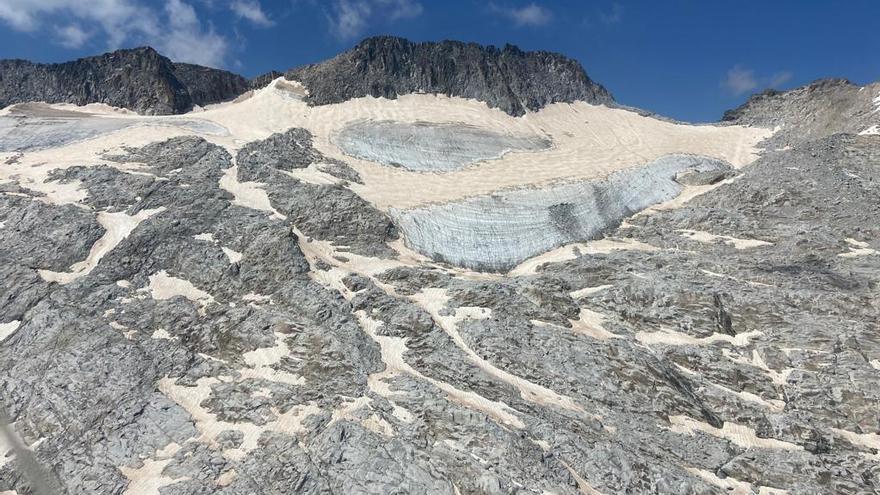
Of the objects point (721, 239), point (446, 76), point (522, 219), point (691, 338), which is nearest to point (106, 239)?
point (522, 219)

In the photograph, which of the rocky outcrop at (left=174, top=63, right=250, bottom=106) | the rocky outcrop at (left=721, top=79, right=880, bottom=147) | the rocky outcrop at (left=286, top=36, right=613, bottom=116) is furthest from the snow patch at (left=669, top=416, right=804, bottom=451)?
the rocky outcrop at (left=174, top=63, right=250, bottom=106)

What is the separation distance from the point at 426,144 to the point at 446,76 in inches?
1079

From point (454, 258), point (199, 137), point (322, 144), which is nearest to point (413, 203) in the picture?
A: point (454, 258)

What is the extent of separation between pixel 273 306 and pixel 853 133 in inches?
2558

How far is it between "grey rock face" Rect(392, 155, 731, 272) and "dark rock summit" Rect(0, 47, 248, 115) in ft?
224

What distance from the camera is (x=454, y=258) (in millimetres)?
47938

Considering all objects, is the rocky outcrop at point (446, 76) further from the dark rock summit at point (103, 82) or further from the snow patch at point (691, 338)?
the snow patch at point (691, 338)

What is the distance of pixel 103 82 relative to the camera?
98.1m

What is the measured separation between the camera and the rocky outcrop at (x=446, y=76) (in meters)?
87.1

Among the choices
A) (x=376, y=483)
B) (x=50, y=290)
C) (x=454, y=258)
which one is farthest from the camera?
(x=454, y=258)

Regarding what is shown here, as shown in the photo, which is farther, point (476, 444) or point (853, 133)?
point (853, 133)

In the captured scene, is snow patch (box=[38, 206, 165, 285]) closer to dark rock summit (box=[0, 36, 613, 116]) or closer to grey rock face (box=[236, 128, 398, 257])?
grey rock face (box=[236, 128, 398, 257])

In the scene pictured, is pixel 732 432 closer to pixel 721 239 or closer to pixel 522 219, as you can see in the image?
pixel 721 239

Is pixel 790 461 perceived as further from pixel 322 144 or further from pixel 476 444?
pixel 322 144
